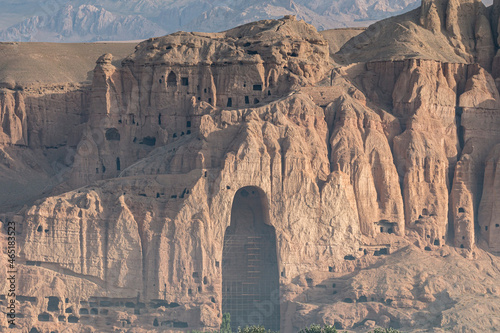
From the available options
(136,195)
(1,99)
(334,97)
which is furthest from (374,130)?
(1,99)

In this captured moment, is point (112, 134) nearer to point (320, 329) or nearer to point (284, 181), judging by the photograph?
point (284, 181)

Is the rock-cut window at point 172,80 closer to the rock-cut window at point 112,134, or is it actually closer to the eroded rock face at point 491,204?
the rock-cut window at point 112,134

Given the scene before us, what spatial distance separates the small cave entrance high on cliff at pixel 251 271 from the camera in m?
99.7

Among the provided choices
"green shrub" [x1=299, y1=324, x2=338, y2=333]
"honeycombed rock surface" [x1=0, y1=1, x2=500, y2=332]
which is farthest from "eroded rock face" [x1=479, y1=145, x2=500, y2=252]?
"green shrub" [x1=299, y1=324, x2=338, y2=333]

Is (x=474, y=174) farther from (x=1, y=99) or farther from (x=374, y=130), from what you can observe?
(x=1, y=99)

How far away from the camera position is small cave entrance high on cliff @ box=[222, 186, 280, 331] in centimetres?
9969

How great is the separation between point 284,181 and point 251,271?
7387 millimetres

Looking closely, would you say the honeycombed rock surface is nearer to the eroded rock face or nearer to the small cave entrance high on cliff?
the eroded rock face

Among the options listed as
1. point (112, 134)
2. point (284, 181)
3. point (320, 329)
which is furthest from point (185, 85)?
point (320, 329)

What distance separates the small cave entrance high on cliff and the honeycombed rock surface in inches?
26.8

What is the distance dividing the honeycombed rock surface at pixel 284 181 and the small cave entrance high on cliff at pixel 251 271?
2.23 feet

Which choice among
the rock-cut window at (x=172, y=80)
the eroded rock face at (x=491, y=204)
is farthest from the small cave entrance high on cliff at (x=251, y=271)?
the eroded rock face at (x=491, y=204)

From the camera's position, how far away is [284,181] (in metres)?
99.9

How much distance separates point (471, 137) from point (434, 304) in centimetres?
1779
